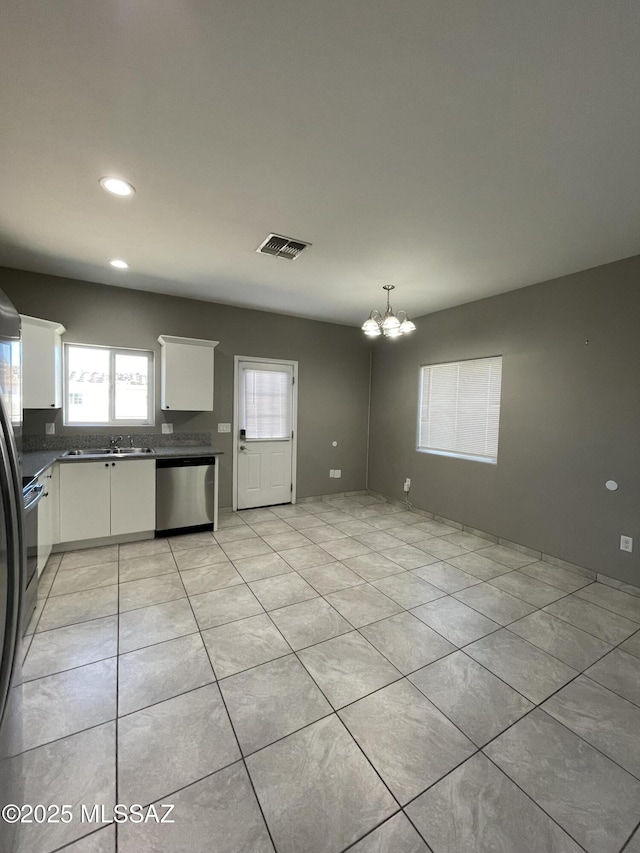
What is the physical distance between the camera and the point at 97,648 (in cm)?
206


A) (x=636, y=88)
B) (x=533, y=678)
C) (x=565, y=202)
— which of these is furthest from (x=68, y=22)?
(x=533, y=678)

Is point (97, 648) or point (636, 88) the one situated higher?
point (636, 88)

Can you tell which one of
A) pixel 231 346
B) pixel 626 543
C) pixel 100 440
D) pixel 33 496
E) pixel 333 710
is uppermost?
pixel 231 346

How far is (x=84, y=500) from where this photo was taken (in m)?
3.33

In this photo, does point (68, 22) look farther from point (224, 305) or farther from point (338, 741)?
point (224, 305)

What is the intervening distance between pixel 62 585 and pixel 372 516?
337cm

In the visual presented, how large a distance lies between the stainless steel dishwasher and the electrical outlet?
12.7 feet

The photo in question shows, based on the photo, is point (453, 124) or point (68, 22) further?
point (453, 124)

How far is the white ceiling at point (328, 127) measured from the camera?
118 centimetres

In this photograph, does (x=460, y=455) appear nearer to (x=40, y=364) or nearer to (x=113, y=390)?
(x=113, y=390)

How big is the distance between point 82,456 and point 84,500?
0.42m

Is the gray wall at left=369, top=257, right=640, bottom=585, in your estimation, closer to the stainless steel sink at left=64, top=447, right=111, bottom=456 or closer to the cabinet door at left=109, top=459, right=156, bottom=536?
the cabinet door at left=109, top=459, right=156, bottom=536

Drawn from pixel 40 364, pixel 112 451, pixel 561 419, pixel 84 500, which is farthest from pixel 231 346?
pixel 561 419

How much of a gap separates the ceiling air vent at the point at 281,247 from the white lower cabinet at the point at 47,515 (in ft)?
8.18
